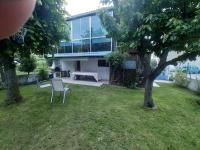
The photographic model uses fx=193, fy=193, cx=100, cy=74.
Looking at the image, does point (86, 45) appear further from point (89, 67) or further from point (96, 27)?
point (89, 67)

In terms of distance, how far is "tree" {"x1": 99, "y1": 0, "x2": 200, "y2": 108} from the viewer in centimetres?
596

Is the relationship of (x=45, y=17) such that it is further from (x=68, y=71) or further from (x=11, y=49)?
(x=68, y=71)

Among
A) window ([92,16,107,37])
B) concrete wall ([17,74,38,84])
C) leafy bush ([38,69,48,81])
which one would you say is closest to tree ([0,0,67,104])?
window ([92,16,107,37])

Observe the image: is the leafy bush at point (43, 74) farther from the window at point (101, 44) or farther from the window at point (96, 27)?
the window at point (96, 27)

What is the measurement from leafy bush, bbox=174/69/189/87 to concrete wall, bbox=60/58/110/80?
6.52 meters

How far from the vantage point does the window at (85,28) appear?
705 inches

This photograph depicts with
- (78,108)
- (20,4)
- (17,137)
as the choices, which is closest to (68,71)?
(78,108)

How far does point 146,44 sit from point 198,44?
216cm

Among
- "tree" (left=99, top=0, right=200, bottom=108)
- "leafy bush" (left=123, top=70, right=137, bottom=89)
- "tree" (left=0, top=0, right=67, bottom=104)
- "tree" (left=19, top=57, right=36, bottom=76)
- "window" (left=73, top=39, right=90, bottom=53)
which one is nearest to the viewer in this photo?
"tree" (left=99, top=0, right=200, bottom=108)

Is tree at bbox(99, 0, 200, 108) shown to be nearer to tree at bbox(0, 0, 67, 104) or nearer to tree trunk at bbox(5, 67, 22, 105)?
tree at bbox(0, 0, 67, 104)

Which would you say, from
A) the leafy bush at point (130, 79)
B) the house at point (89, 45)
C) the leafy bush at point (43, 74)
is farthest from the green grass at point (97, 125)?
the leafy bush at point (43, 74)

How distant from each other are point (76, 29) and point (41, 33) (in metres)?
11.7

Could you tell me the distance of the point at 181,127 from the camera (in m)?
8.15

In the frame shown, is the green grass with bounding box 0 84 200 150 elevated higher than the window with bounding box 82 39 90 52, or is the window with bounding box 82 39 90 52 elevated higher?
the window with bounding box 82 39 90 52
